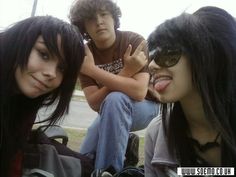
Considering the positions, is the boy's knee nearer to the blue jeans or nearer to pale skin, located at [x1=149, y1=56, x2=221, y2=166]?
the blue jeans

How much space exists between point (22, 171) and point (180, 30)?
1215 millimetres

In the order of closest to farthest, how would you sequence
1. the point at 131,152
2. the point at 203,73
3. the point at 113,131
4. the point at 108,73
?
the point at 203,73 → the point at 113,131 → the point at 108,73 → the point at 131,152

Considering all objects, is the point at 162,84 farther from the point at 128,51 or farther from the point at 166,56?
the point at 128,51

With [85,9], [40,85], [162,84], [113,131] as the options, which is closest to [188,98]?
[162,84]

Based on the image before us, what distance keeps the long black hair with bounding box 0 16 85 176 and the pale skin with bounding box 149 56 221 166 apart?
1.68ft

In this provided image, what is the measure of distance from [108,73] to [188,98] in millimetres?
916

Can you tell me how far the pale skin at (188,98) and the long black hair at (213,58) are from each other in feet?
0.18

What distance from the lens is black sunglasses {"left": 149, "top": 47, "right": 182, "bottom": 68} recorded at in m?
1.96

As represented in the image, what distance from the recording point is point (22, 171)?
7.20 ft

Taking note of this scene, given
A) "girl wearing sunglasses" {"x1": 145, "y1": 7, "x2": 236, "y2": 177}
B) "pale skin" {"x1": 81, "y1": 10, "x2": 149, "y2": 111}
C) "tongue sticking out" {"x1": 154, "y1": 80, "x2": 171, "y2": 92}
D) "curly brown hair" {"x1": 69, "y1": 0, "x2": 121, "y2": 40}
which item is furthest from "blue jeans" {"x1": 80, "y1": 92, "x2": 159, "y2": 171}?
"curly brown hair" {"x1": 69, "y1": 0, "x2": 121, "y2": 40}

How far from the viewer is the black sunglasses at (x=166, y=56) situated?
1.96 meters

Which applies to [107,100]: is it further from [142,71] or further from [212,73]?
[212,73]

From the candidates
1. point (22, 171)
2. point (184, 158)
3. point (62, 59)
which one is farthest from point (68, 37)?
point (184, 158)

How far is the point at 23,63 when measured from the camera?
2.09 metres
